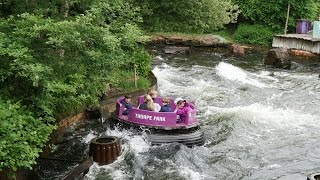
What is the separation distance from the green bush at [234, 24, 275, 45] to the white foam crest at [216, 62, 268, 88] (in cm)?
985

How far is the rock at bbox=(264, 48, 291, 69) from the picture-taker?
28.0 m

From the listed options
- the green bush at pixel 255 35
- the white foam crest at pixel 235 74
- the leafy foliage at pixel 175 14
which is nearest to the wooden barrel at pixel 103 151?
the white foam crest at pixel 235 74

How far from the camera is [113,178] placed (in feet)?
36.4

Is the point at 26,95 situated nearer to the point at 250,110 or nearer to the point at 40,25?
the point at 40,25

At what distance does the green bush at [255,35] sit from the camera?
119 feet

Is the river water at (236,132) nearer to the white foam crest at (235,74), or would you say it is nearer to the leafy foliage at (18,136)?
the white foam crest at (235,74)

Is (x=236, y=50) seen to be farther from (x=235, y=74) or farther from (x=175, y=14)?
(x=175, y=14)

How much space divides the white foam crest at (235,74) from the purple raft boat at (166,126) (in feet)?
34.0

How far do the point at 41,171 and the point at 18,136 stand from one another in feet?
11.6

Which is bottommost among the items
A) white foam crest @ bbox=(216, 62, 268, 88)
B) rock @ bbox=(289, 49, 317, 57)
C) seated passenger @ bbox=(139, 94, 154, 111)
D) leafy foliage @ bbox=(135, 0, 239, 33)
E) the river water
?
the river water

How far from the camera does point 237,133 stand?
14953 mm

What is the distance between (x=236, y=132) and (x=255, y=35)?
2291 cm

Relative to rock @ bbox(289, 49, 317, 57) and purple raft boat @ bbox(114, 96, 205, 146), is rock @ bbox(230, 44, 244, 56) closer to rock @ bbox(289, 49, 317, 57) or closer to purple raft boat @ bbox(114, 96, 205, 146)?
rock @ bbox(289, 49, 317, 57)

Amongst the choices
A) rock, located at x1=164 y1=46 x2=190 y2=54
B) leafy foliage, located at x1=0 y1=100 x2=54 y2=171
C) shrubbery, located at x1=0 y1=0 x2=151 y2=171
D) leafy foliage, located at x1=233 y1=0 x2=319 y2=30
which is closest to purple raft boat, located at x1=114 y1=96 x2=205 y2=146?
shrubbery, located at x1=0 y1=0 x2=151 y2=171
